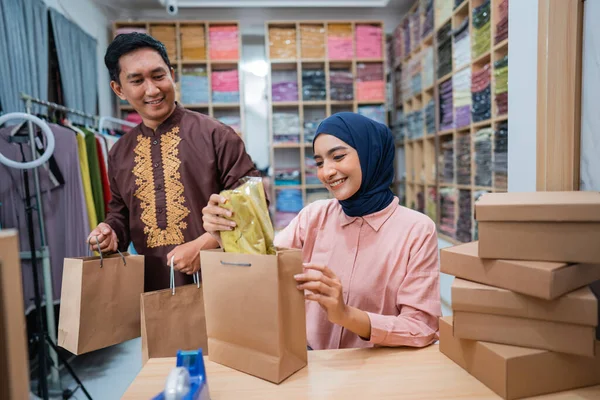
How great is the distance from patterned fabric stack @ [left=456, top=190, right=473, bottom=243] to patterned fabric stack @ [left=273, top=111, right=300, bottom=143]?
1.83 m

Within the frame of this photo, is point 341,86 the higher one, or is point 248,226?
point 341,86

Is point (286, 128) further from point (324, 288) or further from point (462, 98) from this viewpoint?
point (324, 288)

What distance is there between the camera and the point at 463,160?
9.77 ft

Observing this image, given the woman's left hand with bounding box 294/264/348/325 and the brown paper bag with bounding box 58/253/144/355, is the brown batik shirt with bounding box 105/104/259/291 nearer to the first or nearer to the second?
the brown paper bag with bounding box 58/253/144/355

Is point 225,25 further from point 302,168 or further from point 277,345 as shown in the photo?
point 277,345

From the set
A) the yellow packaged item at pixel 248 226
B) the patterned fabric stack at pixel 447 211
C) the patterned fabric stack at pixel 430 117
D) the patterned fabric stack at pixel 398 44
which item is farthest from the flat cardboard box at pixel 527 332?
the patterned fabric stack at pixel 398 44

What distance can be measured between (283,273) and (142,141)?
1.01 metres

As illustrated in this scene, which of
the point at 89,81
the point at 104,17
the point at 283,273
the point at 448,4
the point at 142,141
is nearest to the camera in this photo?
the point at 283,273

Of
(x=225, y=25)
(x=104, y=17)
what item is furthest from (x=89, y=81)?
(x=225, y=25)

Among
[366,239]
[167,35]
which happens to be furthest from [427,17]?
[366,239]

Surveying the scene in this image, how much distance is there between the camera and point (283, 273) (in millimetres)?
752

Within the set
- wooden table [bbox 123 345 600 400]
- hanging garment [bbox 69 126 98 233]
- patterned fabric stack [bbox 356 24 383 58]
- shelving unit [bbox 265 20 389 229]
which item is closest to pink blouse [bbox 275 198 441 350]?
wooden table [bbox 123 345 600 400]

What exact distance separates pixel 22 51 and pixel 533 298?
307 centimetres

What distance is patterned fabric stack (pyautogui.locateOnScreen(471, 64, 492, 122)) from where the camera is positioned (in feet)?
8.37
